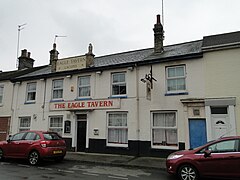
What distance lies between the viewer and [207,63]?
11.6 meters

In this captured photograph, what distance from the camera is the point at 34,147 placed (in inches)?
396

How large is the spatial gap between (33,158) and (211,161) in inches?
301

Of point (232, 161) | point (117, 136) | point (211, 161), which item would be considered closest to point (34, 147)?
point (117, 136)

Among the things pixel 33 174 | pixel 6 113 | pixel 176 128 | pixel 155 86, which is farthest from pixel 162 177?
pixel 6 113

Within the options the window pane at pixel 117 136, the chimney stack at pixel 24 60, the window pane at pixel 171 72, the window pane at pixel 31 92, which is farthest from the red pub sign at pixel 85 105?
A: the chimney stack at pixel 24 60

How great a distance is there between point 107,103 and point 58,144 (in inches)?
164

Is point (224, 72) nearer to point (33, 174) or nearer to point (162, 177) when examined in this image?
point (162, 177)

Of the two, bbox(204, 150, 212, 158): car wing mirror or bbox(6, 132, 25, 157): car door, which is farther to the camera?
bbox(6, 132, 25, 157): car door

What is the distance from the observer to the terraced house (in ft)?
36.4

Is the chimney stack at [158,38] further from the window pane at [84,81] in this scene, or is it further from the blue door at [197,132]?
the blue door at [197,132]

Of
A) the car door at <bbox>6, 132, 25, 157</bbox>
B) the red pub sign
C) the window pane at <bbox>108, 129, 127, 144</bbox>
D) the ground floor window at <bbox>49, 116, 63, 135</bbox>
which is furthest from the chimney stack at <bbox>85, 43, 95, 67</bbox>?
the car door at <bbox>6, 132, 25, 157</bbox>

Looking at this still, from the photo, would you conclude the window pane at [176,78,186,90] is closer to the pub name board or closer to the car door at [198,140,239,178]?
the car door at [198,140,239,178]

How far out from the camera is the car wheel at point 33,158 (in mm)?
10016

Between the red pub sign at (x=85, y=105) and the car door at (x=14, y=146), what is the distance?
4199 millimetres
